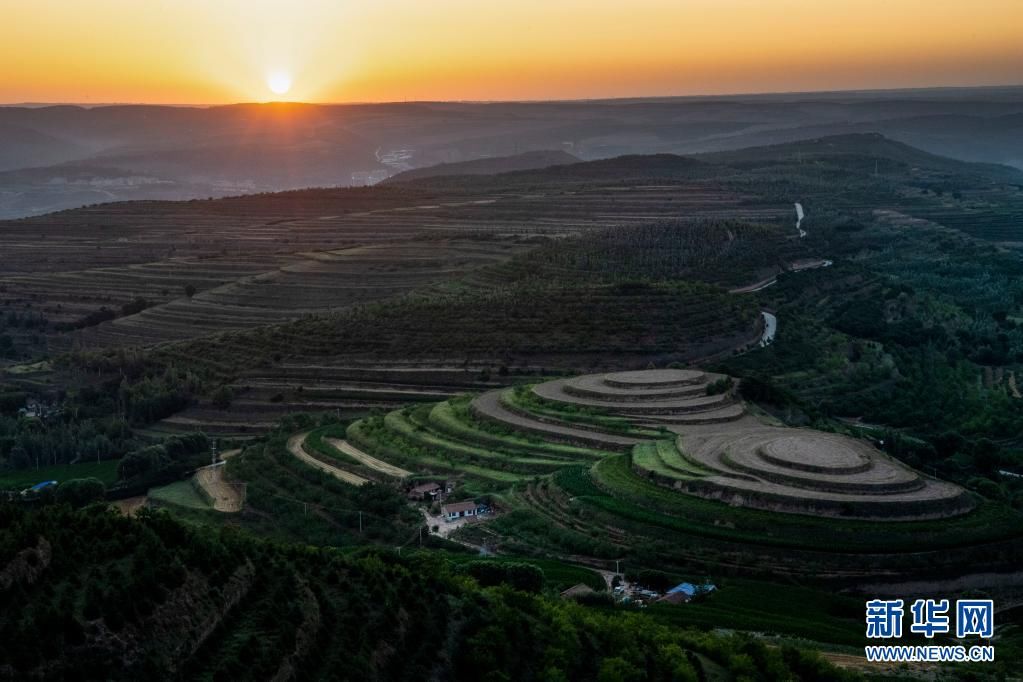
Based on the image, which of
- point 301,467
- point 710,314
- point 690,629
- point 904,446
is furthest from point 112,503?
point 710,314

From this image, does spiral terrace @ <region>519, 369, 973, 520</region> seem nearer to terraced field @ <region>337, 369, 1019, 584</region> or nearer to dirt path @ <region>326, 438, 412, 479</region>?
terraced field @ <region>337, 369, 1019, 584</region>

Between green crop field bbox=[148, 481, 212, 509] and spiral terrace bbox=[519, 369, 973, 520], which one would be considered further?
green crop field bbox=[148, 481, 212, 509]

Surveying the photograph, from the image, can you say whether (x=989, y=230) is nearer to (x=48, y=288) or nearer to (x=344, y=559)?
(x=48, y=288)

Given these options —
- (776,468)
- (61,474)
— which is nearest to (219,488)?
(61,474)

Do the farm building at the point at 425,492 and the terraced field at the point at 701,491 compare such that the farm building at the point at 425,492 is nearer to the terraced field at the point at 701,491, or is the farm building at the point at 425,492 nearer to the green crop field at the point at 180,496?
the terraced field at the point at 701,491

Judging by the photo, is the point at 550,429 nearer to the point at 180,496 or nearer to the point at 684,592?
the point at 180,496

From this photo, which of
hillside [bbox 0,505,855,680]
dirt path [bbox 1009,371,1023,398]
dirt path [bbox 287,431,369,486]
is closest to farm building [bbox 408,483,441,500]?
dirt path [bbox 287,431,369,486]
